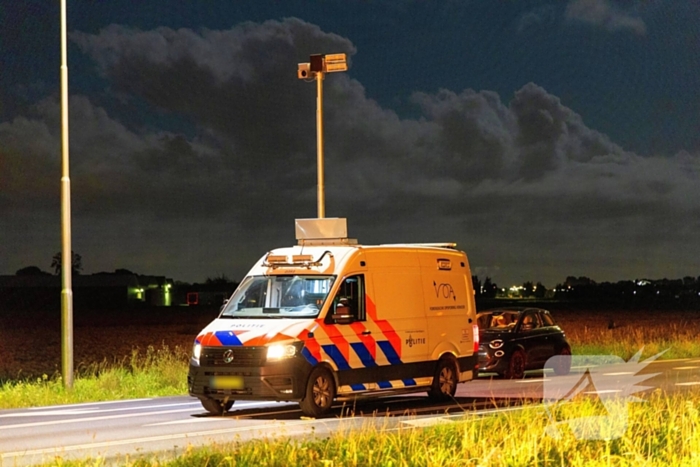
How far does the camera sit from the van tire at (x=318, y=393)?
15.0 m

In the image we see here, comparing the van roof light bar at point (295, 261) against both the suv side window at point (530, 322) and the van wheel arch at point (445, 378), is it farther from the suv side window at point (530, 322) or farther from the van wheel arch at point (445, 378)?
the suv side window at point (530, 322)

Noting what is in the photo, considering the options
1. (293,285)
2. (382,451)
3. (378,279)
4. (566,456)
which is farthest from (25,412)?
(566,456)

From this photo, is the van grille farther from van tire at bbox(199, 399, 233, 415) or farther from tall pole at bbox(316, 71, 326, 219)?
tall pole at bbox(316, 71, 326, 219)

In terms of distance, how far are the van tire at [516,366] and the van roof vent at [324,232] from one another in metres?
6.63

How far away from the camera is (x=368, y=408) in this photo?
55.3 feet

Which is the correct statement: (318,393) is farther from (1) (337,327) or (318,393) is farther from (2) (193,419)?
(2) (193,419)

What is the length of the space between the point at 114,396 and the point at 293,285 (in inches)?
200

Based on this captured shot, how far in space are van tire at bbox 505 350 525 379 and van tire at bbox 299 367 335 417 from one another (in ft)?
25.5

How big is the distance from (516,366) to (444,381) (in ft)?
17.8

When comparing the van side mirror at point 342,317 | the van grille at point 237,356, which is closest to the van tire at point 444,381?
the van side mirror at point 342,317

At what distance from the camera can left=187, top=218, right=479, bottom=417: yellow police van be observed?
1498 centimetres

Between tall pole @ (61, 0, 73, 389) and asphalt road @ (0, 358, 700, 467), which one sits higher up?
tall pole @ (61, 0, 73, 389)

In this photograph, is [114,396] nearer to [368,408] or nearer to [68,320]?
[68,320]

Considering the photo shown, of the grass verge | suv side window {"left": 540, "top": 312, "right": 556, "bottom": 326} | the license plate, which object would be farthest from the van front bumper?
suv side window {"left": 540, "top": 312, "right": 556, "bottom": 326}
